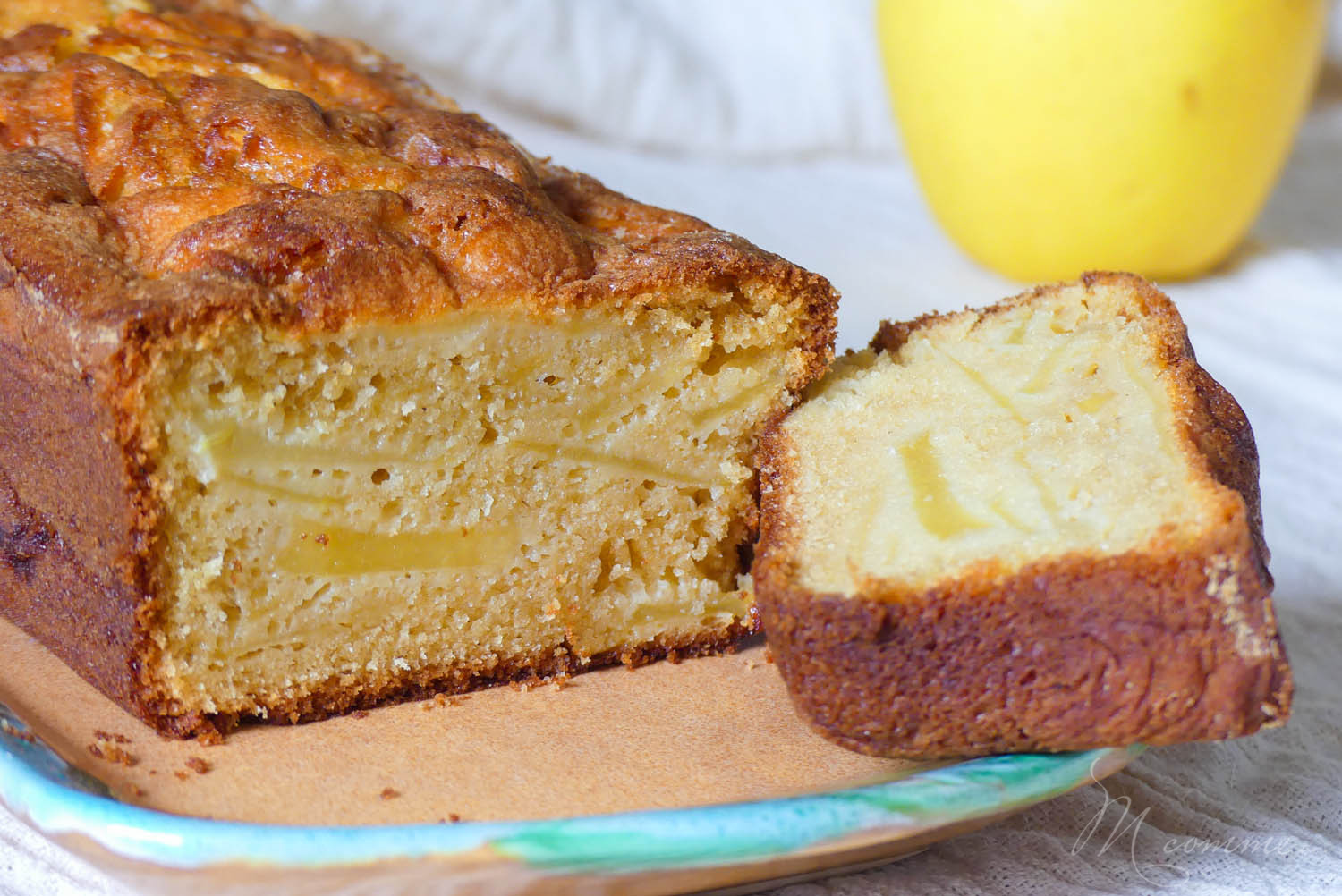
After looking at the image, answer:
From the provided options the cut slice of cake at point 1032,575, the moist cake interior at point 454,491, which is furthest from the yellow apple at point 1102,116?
the moist cake interior at point 454,491

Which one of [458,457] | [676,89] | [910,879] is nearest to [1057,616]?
[910,879]

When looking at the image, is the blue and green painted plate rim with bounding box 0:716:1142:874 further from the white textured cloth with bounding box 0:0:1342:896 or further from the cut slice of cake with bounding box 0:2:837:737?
the cut slice of cake with bounding box 0:2:837:737

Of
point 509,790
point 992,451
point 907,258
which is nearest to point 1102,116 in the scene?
point 907,258

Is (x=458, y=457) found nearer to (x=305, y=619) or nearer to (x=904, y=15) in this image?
(x=305, y=619)

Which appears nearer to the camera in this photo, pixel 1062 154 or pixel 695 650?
pixel 695 650

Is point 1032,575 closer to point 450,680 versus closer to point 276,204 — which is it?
point 450,680

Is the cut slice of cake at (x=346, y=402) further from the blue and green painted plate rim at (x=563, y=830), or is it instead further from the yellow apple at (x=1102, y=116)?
the yellow apple at (x=1102, y=116)
